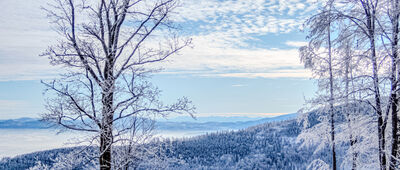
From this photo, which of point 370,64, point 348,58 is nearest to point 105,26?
point 348,58

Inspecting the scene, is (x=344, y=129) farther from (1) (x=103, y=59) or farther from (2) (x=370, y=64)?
(1) (x=103, y=59)

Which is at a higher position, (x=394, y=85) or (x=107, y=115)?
(x=394, y=85)

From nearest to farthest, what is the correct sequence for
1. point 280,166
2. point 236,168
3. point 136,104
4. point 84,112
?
point 84,112 → point 136,104 → point 280,166 → point 236,168

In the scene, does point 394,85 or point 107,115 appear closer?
point 107,115

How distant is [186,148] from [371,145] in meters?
188

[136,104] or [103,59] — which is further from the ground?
[103,59]

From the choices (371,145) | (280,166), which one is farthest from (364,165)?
(280,166)

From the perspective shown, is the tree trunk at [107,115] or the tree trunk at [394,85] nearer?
the tree trunk at [107,115]

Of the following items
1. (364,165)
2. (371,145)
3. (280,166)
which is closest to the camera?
(371,145)

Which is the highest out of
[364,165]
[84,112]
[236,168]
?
[84,112]

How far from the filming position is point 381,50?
7449 mm

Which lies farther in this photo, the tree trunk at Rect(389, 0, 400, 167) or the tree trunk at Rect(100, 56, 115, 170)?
the tree trunk at Rect(389, 0, 400, 167)

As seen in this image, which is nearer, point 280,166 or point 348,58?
point 348,58

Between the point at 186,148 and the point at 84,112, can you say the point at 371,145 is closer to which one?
the point at 84,112
